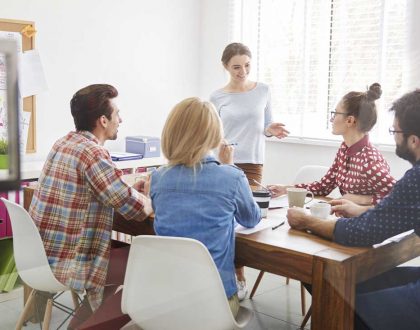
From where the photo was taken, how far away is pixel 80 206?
4.80 feet

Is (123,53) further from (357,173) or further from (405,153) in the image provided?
(405,153)

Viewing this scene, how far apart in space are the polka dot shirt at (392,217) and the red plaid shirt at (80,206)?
580 millimetres

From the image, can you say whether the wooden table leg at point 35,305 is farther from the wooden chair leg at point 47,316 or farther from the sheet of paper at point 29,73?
the sheet of paper at point 29,73

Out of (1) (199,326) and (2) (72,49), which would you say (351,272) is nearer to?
(1) (199,326)

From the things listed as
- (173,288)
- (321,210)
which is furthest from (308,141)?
(173,288)

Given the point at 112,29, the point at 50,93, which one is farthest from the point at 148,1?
the point at 50,93

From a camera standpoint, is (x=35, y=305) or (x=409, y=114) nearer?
(x=409, y=114)

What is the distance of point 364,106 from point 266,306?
908 millimetres

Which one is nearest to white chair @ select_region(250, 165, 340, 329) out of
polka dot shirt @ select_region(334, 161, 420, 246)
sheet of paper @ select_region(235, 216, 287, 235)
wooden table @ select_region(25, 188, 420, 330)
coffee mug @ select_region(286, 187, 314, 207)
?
coffee mug @ select_region(286, 187, 314, 207)

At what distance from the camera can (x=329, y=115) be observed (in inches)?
76.6

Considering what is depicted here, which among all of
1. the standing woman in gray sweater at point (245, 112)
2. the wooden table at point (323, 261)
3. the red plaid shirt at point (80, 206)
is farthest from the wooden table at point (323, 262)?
the standing woman in gray sweater at point (245, 112)

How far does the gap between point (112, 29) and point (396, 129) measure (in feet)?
5.38

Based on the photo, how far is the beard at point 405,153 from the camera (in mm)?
1152

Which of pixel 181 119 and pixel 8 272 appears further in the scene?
pixel 8 272
